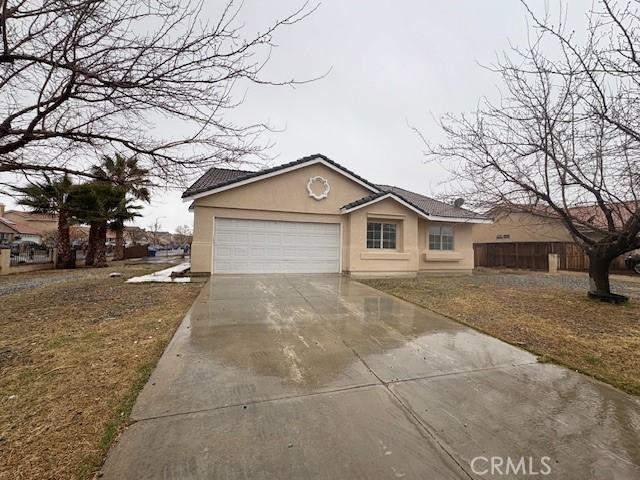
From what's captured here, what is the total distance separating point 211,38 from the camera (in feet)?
13.0

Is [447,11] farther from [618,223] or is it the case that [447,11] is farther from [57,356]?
[57,356]

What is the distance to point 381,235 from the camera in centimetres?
1285

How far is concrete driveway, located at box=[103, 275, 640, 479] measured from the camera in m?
1.94

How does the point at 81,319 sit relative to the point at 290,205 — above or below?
below

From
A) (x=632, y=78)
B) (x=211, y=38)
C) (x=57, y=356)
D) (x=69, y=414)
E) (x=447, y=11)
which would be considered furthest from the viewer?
(x=447, y=11)

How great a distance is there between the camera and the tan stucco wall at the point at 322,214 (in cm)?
1093

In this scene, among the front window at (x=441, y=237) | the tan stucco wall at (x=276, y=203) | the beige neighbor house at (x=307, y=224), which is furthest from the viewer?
the front window at (x=441, y=237)

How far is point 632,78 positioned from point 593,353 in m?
4.37

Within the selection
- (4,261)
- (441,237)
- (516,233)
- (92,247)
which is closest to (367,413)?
(441,237)

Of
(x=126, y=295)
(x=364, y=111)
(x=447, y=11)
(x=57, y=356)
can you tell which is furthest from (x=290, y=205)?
(x=57, y=356)

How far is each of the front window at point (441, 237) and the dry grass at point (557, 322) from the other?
15.8 feet

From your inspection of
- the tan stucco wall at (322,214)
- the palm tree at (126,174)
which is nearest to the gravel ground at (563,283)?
the tan stucco wall at (322,214)

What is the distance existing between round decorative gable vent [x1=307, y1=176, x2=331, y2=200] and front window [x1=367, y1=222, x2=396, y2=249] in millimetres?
2356

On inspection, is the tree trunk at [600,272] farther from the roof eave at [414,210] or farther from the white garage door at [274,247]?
the white garage door at [274,247]
